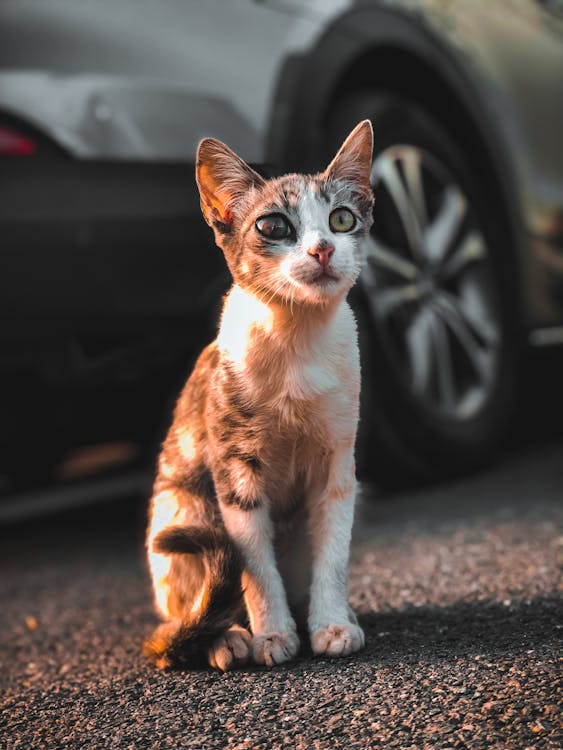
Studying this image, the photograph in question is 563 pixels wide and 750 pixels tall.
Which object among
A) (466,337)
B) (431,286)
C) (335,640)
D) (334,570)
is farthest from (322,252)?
(466,337)

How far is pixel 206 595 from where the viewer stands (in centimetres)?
207

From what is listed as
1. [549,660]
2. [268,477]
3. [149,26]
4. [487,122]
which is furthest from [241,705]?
[487,122]

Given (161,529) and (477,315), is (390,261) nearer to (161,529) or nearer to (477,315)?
(477,315)

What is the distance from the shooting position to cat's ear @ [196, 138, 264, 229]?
188cm

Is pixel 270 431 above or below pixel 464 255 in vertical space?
below

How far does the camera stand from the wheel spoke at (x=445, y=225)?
12.5ft

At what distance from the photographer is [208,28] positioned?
3316 millimetres

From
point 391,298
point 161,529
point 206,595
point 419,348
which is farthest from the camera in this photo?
point 419,348

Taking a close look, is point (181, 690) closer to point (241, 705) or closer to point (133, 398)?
point (241, 705)

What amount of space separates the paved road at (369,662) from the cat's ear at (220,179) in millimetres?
942

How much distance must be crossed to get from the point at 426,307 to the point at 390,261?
262 millimetres

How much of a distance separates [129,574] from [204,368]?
4.61 ft

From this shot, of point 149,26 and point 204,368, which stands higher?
point 149,26

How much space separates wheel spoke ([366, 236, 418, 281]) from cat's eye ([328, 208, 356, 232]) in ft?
5.13
